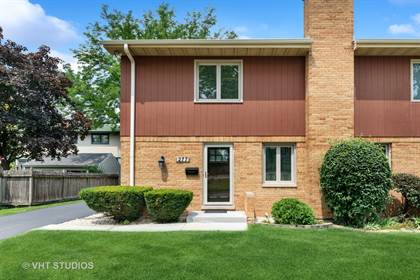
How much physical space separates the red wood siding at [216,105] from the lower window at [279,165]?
0.48 metres

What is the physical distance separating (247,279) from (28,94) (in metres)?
19.8

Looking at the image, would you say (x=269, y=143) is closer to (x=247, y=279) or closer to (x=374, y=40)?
(x=374, y=40)

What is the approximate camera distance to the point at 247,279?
5863 mm

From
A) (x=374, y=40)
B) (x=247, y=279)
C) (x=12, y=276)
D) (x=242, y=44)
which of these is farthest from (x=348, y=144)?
(x=12, y=276)

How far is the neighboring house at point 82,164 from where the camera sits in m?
30.9

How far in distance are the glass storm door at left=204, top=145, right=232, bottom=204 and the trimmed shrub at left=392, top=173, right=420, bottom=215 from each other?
181 inches

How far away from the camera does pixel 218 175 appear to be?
1179cm

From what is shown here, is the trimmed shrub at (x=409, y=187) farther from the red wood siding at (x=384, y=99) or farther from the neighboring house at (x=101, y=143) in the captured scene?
the neighboring house at (x=101, y=143)

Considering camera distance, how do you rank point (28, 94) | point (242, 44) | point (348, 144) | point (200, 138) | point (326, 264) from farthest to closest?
point (28, 94)
point (200, 138)
point (242, 44)
point (348, 144)
point (326, 264)

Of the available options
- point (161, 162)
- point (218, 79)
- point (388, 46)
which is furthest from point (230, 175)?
point (388, 46)

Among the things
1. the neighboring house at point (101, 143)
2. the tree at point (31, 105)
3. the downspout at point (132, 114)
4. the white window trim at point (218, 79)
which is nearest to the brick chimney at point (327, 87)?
the white window trim at point (218, 79)

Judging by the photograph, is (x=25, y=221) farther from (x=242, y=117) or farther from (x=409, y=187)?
(x=409, y=187)

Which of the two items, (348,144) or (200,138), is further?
(200,138)

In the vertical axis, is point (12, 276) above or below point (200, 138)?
below
